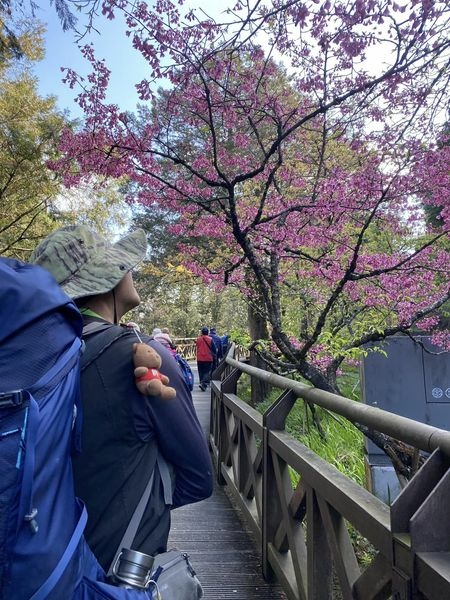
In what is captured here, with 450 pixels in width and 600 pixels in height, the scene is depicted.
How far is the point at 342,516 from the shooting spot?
1822mm

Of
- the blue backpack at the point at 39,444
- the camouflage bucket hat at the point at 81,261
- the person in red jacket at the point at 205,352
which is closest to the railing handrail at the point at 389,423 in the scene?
the blue backpack at the point at 39,444

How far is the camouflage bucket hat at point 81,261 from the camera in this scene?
4.92 ft

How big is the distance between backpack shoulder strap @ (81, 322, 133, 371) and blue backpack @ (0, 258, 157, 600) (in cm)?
26

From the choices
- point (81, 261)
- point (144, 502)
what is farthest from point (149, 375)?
point (81, 261)

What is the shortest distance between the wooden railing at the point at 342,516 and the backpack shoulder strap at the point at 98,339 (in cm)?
85

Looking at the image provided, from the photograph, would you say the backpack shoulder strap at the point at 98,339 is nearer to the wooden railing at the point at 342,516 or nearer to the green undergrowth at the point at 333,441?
the wooden railing at the point at 342,516

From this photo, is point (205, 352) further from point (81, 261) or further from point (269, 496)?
point (81, 261)

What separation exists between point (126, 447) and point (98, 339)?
0.98ft

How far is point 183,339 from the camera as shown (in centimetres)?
2988

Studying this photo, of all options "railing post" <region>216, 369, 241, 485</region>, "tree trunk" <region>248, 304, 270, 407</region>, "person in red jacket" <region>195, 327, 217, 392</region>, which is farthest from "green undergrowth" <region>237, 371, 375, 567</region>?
"person in red jacket" <region>195, 327, 217, 392</region>

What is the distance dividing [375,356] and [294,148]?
3.51 meters

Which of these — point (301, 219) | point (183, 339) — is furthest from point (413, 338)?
point (183, 339)

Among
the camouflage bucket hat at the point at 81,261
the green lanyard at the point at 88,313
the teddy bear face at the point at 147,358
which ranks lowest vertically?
the teddy bear face at the point at 147,358

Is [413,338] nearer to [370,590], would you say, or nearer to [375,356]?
[375,356]
